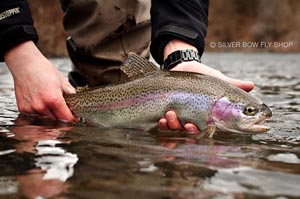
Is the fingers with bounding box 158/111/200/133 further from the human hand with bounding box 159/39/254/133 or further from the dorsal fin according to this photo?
the dorsal fin

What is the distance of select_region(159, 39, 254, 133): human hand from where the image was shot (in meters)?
2.32

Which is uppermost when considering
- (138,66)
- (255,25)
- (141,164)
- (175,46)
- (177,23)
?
(255,25)

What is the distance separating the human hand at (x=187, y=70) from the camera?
232cm

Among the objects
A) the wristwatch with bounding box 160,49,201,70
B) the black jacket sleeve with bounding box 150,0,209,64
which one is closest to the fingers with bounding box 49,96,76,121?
the wristwatch with bounding box 160,49,201,70

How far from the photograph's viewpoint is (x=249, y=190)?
1313 millimetres

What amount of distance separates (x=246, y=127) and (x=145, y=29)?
136 cm

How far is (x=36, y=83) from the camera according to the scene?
92.3 inches

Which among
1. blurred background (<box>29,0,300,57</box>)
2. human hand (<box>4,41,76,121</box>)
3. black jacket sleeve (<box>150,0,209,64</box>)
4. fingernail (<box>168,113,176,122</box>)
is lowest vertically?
fingernail (<box>168,113,176,122</box>)

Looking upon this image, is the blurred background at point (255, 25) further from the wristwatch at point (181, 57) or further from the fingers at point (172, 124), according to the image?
the fingers at point (172, 124)

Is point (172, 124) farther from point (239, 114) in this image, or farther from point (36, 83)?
point (36, 83)

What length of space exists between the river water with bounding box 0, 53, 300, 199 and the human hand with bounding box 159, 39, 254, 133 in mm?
94

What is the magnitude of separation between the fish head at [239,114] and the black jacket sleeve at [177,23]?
2.09 ft

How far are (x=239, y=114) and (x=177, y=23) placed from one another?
0.80m

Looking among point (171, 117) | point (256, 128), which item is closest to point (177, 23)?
point (171, 117)
